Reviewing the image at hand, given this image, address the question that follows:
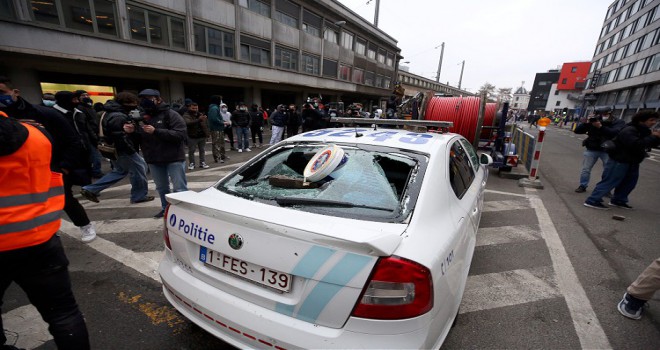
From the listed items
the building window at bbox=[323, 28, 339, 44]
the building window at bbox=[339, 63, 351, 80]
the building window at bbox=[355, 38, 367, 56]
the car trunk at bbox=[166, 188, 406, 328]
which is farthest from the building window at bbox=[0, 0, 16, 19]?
the building window at bbox=[355, 38, 367, 56]

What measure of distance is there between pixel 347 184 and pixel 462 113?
24.2 ft

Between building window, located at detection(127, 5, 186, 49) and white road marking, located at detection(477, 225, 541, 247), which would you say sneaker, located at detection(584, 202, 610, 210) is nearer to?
white road marking, located at detection(477, 225, 541, 247)

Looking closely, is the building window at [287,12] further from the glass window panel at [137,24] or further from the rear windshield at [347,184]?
the rear windshield at [347,184]

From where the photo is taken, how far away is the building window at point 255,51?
17.4 m

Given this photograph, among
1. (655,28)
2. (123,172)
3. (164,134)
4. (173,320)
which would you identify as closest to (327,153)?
(173,320)

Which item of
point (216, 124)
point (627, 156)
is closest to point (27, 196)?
point (216, 124)

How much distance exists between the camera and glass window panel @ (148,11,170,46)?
1305 cm

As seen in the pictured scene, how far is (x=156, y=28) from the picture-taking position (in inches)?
521

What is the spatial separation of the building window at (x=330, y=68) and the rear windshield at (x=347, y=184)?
23728 millimetres

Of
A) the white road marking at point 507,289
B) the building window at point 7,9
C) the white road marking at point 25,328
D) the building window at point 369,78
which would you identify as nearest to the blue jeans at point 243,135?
the white road marking at point 25,328

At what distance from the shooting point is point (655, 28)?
33.4 metres

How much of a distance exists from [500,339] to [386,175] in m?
1.53

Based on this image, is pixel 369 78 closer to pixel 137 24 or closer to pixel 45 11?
pixel 137 24

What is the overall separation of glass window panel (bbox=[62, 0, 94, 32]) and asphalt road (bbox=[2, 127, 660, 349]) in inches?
406
